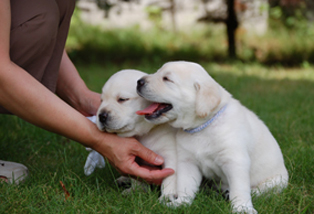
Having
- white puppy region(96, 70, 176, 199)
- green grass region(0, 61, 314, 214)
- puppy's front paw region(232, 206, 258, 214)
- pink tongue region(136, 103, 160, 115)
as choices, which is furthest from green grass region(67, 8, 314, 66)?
puppy's front paw region(232, 206, 258, 214)

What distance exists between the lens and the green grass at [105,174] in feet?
5.88

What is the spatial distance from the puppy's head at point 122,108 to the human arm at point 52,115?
6cm

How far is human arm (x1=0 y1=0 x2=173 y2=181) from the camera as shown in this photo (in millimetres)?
1788

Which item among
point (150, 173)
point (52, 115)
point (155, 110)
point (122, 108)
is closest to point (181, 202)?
point (150, 173)

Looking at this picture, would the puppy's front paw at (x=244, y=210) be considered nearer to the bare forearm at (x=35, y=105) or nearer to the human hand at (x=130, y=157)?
the human hand at (x=130, y=157)

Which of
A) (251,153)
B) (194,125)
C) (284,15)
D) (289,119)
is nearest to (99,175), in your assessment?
(194,125)

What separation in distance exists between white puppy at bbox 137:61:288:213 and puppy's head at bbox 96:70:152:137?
4.9 inches

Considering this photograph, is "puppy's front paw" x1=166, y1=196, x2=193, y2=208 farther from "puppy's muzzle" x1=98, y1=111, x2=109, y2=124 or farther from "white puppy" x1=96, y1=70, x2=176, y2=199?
"puppy's muzzle" x1=98, y1=111, x2=109, y2=124

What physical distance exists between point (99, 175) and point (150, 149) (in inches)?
14.0

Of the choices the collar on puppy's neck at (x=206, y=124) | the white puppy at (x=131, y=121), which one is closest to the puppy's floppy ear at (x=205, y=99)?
the collar on puppy's neck at (x=206, y=124)

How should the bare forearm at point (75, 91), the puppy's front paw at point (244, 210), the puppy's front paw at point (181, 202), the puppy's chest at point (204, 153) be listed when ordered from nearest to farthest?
the puppy's front paw at point (244, 210) → the puppy's front paw at point (181, 202) → the puppy's chest at point (204, 153) → the bare forearm at point (75, 91)

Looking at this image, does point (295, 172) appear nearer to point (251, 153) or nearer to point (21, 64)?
point (251, 153)

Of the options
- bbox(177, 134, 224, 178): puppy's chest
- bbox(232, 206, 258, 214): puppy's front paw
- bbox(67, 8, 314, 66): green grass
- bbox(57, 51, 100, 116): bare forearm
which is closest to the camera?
bbox(232, 206, 258, 214): puppy's front paw

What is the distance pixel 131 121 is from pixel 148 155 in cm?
20
